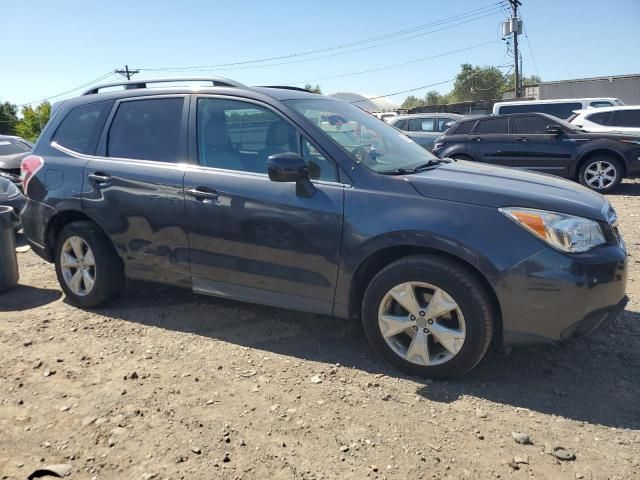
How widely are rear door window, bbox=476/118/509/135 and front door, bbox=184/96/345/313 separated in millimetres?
8570

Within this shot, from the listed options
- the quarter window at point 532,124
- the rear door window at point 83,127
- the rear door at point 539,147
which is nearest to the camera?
the rear door window at point 83,127

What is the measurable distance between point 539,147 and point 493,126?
43.7 inches

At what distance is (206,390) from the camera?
3.17m

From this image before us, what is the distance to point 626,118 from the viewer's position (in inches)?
439

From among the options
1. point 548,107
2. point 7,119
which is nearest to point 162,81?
point 548,107

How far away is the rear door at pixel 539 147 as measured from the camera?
33.8ft

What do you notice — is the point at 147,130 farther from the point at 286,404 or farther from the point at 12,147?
the point at 12,147

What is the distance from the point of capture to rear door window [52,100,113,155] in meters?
4.32

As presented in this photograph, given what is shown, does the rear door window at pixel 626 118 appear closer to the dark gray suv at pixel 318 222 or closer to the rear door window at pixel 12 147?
the dark gray suv at pixel 318 222

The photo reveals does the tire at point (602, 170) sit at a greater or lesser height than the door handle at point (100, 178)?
lesser

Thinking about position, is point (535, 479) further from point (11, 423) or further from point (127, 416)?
point (11, 423)

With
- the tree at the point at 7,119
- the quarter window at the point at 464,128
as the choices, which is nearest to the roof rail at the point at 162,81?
the quarter window at the point at 464,128

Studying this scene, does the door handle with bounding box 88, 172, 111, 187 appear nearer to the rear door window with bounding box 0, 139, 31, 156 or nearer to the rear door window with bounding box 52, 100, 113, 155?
the rear door window with bounding box 52, 100, 113, 155

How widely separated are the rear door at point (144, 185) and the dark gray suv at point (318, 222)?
0.5 inches
